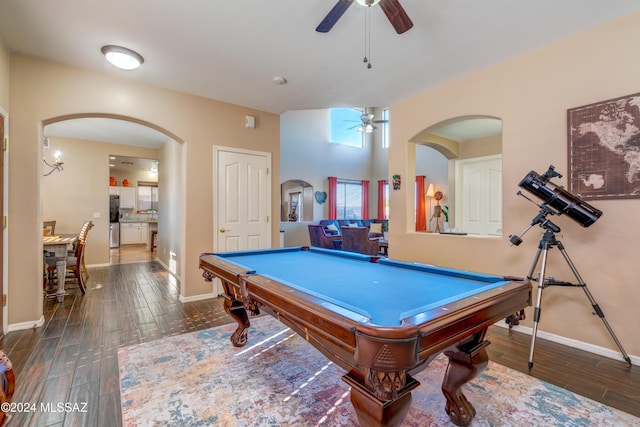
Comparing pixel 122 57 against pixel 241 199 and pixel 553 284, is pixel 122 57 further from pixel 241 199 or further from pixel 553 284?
pixel 553 284

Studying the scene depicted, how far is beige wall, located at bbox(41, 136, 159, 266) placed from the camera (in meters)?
5.81

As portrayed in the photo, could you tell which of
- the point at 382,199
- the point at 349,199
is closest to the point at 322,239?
the point at 349,199

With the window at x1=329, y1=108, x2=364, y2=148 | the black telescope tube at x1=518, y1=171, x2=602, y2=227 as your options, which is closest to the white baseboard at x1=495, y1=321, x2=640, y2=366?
the black telescope tube at x1=518, y1=171, x2=602, y2=227

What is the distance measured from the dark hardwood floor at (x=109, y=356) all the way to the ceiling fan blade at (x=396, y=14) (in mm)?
2642

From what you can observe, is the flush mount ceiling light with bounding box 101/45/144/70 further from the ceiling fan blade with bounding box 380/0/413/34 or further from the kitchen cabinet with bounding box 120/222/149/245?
the kitchen cabinet with bounding box 120/222/149/245

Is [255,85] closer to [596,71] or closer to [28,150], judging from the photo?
→ [28,150]

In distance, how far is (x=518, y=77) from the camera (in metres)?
2.86

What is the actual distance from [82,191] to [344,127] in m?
7.19

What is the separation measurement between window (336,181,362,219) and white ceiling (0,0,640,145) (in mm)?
5884

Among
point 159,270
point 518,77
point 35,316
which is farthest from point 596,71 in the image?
point 159,270

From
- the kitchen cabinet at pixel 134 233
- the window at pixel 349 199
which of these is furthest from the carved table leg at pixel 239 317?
the kitchen cabinet at pixel 134 233

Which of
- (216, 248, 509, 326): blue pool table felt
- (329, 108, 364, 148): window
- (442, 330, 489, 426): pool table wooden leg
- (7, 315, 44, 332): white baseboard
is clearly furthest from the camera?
(329, 108, 364, 148): window

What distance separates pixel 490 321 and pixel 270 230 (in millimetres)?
3645

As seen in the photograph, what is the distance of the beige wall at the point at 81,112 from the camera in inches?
113
